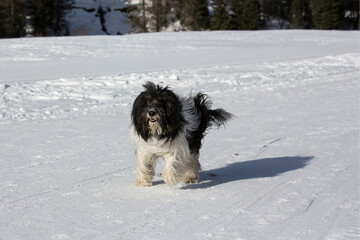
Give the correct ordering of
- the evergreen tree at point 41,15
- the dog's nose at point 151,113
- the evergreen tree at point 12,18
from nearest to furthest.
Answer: the dog's nose at point 151,113, the evergreen tree at point 12,18, the evergreen tree at point 41,15

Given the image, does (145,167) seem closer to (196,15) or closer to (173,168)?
(173,168)

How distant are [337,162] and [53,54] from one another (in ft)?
52.0

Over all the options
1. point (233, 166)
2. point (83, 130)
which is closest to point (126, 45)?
point (83, 130)

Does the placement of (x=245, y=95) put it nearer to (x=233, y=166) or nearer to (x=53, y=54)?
A: (x=233, y=166)

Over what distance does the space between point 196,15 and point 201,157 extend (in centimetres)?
4019

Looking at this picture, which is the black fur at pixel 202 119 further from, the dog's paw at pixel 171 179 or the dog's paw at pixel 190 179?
the dog's paw at pixel 171 179

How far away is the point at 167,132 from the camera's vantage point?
18.2ft

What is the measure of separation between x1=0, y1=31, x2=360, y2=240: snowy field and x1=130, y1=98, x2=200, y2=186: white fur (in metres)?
0.19

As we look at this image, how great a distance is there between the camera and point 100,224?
4703mm

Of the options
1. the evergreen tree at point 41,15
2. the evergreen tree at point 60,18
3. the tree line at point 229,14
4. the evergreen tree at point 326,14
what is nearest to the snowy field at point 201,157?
the evergreen tree at point 41,15

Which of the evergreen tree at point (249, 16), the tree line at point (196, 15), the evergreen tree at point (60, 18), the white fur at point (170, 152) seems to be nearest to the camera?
the white fur at point (170, 152)

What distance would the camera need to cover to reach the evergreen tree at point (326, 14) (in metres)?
51.2

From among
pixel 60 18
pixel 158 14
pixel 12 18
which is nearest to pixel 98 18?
pixel 60 18

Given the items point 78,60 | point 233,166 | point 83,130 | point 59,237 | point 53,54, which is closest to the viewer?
point 59,237
